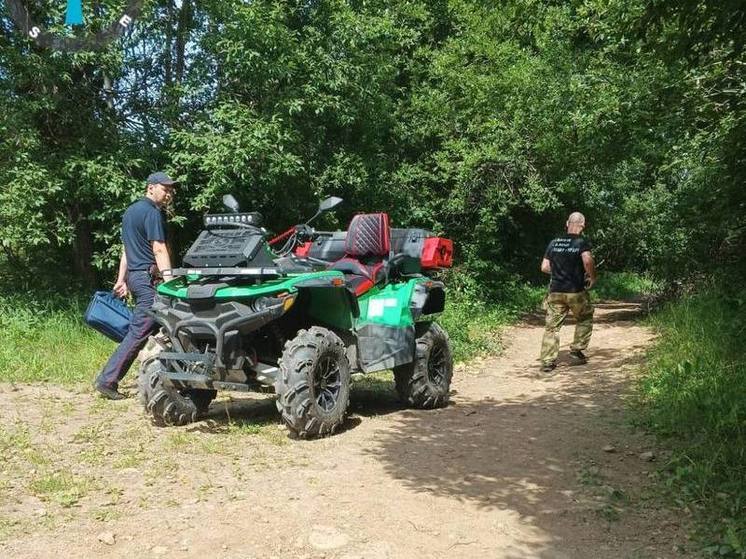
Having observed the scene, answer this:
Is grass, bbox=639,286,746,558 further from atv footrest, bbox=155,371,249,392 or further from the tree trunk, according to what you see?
the tree trunk

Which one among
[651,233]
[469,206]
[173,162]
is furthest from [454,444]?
[651,233]

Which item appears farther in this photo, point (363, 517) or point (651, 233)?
point (651, 233)

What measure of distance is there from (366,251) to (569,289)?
3719 mm

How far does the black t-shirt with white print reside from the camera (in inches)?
355

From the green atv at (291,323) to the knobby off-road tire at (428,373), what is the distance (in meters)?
0.01

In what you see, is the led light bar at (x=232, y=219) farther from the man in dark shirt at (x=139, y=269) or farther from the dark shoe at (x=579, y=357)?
the dark shoe at (x=579, y=357)

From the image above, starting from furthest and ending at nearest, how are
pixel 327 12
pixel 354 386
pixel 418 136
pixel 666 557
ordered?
pixel 418 136, pixel 327 12, pixel 354 386, pixel 666 557

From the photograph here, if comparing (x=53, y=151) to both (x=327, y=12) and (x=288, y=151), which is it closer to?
(x=288, y=151)

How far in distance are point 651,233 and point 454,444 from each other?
1843cm

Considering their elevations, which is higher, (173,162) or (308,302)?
(173,162)

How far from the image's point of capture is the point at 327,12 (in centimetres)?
1212

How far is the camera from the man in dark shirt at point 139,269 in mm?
6539

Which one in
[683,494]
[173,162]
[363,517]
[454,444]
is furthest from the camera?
[173,162]

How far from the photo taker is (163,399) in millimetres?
5555
